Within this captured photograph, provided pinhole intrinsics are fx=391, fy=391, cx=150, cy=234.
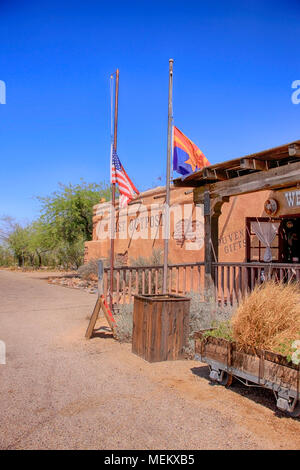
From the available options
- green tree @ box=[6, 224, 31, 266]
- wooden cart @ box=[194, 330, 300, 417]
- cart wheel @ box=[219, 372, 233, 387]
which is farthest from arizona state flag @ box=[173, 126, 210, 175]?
green tree @ box=[6, 224, 31, 266]

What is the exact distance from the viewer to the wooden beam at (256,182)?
6309 mm

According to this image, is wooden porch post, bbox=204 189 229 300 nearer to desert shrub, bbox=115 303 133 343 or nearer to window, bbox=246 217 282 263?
desert shrub, bbox=115 303 133 343

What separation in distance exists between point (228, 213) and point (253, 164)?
15.2ft

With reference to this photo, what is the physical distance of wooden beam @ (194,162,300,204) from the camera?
6309 mm

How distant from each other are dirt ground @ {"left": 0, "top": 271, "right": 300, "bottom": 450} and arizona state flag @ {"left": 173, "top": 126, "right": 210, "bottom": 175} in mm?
3719

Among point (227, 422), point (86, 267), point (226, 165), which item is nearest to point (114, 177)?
point (226, 165)

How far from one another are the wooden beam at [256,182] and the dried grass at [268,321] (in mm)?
2556

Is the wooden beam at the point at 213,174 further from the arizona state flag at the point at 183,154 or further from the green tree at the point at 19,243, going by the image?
the green tree at the point at 19,243

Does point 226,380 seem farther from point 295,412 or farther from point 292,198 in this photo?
point 292,198

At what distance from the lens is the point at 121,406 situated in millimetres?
3910

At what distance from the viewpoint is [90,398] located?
13.6 feet

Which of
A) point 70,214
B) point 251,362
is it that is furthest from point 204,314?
point 70,214

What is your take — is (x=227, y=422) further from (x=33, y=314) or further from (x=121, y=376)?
(x=33, y=314)

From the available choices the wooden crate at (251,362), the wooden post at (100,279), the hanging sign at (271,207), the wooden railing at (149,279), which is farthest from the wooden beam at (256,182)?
the wooden crate at (251,362)
